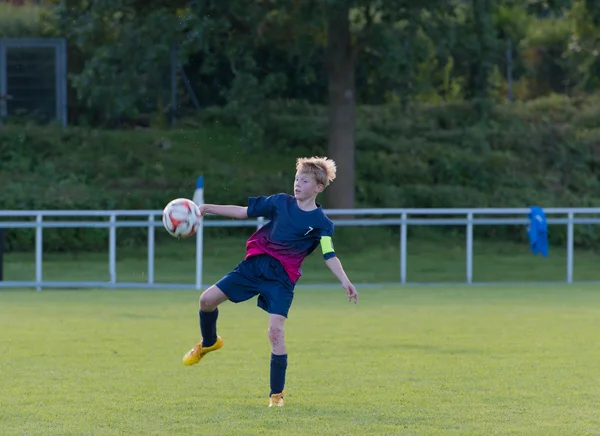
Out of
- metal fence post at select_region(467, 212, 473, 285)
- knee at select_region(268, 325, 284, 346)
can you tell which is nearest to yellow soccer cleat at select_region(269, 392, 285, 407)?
knee at select_region(268, 325, 284, 346)

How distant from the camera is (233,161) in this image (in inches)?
1123

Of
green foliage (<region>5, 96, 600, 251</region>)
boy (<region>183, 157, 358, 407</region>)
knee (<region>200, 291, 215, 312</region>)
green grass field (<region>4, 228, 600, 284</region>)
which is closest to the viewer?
boy (<region>183, 157, 358, 407</region>)

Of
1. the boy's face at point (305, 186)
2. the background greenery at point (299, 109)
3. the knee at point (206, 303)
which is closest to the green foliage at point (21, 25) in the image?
the background greenery at point (299, 109)

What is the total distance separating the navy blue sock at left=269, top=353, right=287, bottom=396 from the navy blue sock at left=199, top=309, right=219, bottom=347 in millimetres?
701

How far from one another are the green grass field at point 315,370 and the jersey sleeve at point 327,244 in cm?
91

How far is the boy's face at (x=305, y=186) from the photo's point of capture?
813cm

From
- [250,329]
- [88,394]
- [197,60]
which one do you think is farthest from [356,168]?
[88,394]

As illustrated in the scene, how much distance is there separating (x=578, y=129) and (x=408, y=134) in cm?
394

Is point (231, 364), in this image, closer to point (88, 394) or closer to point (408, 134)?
point (88, 394)

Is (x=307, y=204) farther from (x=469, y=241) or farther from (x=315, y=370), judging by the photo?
(x=469, y=241)

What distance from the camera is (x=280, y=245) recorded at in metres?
8.36

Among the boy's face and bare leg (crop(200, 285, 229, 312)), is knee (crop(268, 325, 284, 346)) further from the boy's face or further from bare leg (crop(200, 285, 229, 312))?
the boy's face

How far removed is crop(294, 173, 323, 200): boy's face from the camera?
813 cm

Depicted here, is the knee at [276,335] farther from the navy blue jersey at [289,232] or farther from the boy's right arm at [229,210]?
the boy's right arm at [229,210]
